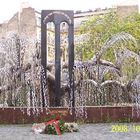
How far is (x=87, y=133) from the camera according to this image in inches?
664

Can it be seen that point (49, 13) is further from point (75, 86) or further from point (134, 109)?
point (134, 109)

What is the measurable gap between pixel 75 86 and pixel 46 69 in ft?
4.99

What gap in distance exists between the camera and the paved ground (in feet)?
51.0

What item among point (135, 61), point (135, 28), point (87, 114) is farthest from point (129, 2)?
point (87, 114)

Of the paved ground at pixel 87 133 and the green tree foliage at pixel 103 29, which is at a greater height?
the green tree foliage at pixel 103 29

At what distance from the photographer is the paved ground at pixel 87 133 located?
15.5m

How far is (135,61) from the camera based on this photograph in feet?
76.4
